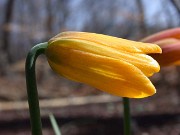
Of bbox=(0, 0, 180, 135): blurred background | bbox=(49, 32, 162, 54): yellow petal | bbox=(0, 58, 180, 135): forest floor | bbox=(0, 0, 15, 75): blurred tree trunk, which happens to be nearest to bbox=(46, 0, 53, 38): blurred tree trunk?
bbox=(0, 0, 180, 135): blurred background

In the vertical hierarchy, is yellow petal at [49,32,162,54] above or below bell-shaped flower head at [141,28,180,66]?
above

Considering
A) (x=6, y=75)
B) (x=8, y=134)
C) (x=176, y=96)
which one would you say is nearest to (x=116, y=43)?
(x=8, y=134)

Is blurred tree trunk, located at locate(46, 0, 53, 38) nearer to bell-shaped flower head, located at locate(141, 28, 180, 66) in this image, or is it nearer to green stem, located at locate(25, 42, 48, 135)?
bell-shaped flower head, located at locate(141, 28, 180, 66)

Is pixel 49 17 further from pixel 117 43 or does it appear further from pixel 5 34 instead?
pixel 117 43

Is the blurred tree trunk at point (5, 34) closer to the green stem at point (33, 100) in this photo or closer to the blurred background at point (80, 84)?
the blurred background at point (80, 84)

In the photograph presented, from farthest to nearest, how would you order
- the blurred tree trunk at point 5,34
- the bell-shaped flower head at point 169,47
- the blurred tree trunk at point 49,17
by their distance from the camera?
1. the blurred tree trunk at point 49,17
2. the blurred tree trunk at point 5,34
3. the bell-shaped flower head at point 169,47

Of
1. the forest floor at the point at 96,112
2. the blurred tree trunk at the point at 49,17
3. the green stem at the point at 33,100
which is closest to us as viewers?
the green stem at the point at 33,100

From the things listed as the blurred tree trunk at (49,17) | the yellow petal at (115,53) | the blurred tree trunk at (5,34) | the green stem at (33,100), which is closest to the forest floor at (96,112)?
the blurred tree trunk at (5,34)
